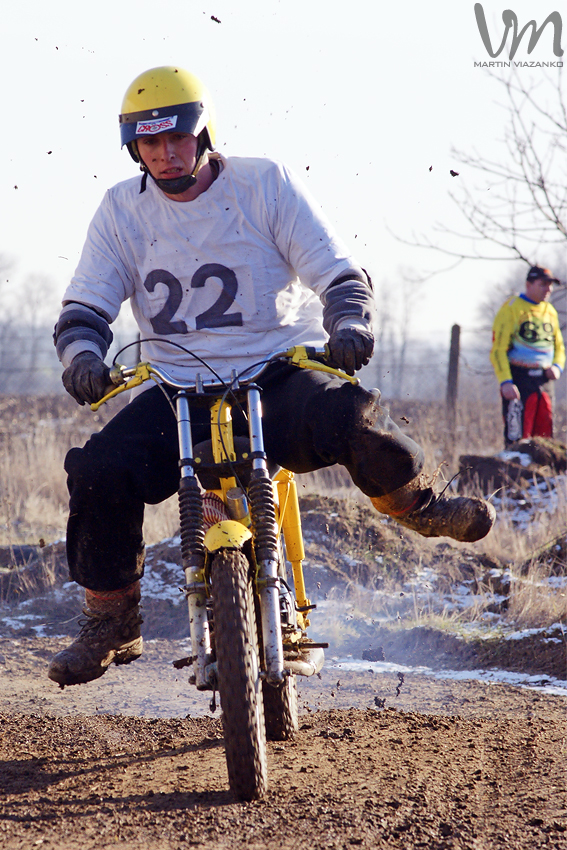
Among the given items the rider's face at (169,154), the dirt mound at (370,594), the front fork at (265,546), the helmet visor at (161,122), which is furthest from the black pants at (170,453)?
the dirt mound at (370,594)

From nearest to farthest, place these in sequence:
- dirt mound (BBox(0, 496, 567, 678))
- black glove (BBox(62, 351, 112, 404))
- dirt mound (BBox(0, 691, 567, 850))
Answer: dirt mound (BBox(0, 691, 567, 850))
black glove (BBox(62, 351, 112, 404))
dirt mound (BBox(0, 496, 567, 678))

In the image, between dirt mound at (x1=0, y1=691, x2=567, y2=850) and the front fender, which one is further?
the front fender

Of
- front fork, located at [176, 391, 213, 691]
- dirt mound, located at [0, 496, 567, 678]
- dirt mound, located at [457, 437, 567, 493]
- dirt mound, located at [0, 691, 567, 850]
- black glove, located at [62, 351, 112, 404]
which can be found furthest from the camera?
dirt mound, located at [457, 437, 567, 493]

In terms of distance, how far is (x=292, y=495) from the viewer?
3602 mm

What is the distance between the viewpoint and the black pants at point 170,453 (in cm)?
320

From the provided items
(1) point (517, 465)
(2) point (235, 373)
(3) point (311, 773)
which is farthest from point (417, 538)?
(2) point (235, 373)

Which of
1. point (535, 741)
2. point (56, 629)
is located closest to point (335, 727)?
point (535, 741)

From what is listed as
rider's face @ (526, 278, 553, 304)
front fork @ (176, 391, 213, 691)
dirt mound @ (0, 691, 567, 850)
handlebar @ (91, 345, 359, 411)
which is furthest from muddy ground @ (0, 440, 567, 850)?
rider's face @ (526, 278, 553, 304)

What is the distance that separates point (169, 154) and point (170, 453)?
1.17 m

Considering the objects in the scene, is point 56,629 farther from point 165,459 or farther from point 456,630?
point 165,459

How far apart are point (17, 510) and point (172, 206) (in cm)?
613

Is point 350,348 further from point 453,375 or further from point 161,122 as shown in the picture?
point 453,375

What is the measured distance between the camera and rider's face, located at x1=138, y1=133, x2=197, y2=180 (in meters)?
3.56

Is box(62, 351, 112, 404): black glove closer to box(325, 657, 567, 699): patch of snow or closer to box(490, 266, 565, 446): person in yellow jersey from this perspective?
box(325, 657, 567, 699): patch of snow
